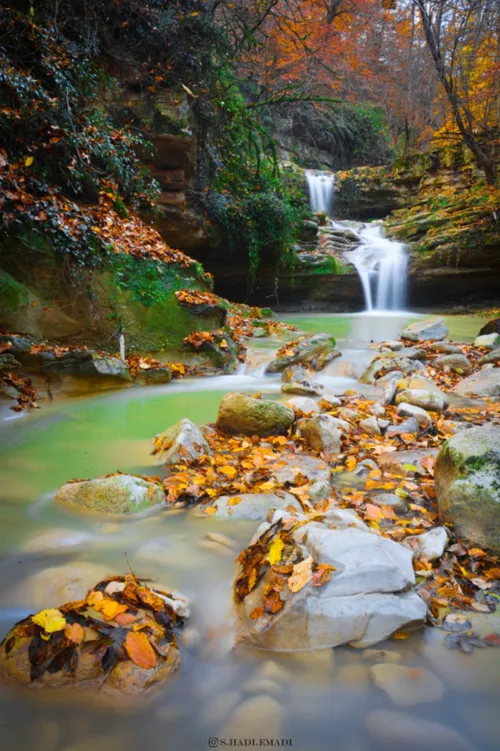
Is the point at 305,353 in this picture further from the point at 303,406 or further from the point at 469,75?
the point at 469,75

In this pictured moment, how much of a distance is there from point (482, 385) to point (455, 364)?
4.17 ft

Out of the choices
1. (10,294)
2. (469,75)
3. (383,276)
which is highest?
(469,75)

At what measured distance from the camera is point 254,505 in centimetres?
264

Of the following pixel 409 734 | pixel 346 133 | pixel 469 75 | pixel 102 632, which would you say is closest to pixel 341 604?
pixel 409 734

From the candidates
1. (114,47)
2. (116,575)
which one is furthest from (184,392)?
(114,47)

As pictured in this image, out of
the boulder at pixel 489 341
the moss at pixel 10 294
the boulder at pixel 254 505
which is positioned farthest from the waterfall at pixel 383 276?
the boulder at pixel 254 505

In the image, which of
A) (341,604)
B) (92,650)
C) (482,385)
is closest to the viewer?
(92,650)

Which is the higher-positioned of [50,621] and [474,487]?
[474,487]

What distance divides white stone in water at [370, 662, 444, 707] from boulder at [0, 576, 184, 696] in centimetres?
76

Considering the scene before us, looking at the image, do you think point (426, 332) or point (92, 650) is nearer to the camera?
point (92, 650)

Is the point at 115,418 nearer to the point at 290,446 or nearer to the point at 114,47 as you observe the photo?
the point at 290,446

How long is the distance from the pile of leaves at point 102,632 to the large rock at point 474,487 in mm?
1555

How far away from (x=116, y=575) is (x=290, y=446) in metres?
1.90

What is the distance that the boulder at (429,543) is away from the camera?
212 centimetres
